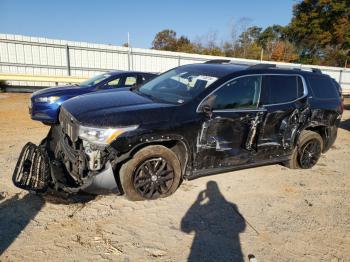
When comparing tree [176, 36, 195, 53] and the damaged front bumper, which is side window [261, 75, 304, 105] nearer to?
the damaged front bumper

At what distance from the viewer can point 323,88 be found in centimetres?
564

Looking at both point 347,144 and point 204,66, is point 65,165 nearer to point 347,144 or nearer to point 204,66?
point 204,66

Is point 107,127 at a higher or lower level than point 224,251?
higher

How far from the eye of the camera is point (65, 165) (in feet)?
13.3

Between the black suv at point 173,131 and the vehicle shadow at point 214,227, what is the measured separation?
0.40m

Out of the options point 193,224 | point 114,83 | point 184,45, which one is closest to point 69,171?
point 193,224

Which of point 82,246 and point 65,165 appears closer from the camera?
point 82,246

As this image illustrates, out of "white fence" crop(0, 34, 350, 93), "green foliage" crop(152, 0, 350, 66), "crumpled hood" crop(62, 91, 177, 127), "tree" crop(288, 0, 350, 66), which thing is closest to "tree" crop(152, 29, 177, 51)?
"green foliage" crop(152, 0, 350, 66)

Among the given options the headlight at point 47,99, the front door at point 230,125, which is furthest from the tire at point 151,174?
the headlight at point 47,99

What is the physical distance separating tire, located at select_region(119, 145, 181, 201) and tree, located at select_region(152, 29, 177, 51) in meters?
44.5

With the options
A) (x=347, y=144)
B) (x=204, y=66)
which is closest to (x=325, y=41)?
(x=347, y=144)

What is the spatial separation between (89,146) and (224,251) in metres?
1.89

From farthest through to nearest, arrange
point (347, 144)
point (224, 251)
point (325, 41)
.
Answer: point (325, 41)
point (347, 144)
point (224, 251)

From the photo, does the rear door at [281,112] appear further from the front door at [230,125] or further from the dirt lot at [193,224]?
the dirt lot at [193,224]
